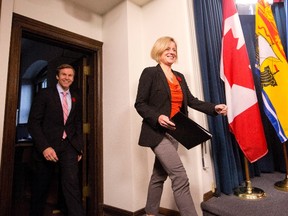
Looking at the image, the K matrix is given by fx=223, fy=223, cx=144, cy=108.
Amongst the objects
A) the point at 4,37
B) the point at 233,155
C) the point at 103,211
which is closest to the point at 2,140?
the point at 4,37

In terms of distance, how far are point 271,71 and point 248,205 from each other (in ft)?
3.81

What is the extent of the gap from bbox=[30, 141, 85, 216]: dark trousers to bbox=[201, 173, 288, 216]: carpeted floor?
3.21ft

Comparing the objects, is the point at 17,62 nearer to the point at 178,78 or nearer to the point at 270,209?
the point at 178,78

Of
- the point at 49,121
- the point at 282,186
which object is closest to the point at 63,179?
the point at 49,121

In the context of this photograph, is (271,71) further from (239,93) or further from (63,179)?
(63,179)

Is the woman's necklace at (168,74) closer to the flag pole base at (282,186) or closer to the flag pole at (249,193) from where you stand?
the flag pole at (249,193)

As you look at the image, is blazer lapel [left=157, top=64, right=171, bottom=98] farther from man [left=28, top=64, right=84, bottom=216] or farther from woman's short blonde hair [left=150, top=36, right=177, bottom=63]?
man [left=28, top=64, right=84, bottom=216]

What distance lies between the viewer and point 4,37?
1.74m

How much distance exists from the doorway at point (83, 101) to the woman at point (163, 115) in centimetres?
105

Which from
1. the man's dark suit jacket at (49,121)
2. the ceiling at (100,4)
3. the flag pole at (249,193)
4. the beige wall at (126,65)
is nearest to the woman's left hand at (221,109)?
the beige wall at (126,65)

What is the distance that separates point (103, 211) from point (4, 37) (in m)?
1.78

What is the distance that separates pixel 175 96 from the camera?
4.66 ft

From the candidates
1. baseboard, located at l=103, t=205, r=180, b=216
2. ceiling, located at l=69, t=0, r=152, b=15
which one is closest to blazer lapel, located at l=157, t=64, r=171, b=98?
baseboard, located at l=103, t=205, r=180, b=216

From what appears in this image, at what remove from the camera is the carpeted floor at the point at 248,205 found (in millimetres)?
1536
